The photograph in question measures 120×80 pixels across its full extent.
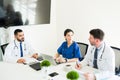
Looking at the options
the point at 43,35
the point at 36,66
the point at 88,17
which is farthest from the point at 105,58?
the point at 43,35

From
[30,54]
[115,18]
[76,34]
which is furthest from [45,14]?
[115,18]

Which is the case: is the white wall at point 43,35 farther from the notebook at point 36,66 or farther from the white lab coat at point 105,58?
the white lab coat at point 105,58

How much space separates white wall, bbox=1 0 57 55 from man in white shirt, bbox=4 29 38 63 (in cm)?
74

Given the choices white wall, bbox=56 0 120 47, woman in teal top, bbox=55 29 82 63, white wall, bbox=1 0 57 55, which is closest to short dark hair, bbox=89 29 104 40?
woman in teal top, bbox=55 29 82 63

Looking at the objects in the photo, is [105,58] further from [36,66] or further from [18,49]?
[18,49]

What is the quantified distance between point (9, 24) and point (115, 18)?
6.65 ft

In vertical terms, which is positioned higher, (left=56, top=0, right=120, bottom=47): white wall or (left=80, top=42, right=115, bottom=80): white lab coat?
(left=56, top=0, right=120, bottom=47): white wall

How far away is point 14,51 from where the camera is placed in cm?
319

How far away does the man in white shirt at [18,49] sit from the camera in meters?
3.03

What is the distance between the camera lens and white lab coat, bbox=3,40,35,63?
9.67ft

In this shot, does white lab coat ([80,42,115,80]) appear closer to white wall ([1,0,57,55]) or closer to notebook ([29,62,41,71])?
notebook ([29,62,41,71])

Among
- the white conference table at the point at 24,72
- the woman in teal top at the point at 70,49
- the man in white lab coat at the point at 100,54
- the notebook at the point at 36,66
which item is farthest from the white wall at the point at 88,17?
the notebook at the point at 36,66

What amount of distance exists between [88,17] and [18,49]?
66.2 inches

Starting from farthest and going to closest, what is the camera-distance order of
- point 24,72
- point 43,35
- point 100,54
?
point 43,35
point 100,54
point 24,72
